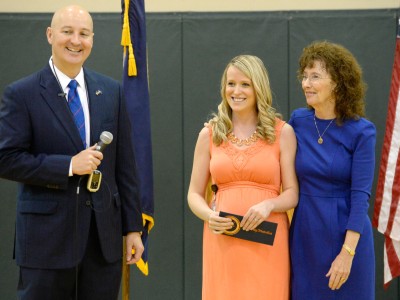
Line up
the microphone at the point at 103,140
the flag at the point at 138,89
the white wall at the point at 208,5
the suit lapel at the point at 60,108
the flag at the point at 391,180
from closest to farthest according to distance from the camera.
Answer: the microphone at the point at 103,140 → the suit lapel at the point at 60,108 → the flag at the point at 138,89 → the flag at the point at 391,180 → the white wall at the point at 208,5

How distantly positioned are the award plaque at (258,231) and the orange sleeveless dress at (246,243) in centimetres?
8

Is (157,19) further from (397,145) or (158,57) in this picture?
(397,145)

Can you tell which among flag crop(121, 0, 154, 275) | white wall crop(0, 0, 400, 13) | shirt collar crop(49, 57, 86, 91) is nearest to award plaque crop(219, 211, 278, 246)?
flag crop(121, 0, 154, 275)

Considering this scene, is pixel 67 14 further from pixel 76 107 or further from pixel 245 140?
pixel 245 140

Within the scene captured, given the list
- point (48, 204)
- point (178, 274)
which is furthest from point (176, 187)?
point (48, 204)

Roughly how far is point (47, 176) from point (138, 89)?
114 centimetres

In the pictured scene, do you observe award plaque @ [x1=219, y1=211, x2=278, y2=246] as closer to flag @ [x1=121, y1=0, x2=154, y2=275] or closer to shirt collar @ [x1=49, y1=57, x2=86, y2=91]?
flag @ [x1=121, y1=0, x2=154, y2=275]

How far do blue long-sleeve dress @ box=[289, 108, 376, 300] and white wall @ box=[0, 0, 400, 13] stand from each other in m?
2.50

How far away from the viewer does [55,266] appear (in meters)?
2.48

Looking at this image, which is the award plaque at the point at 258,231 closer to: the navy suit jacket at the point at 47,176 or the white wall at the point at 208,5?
the navy suit jacket at the point at 47,176

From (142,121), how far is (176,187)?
6.31 feet

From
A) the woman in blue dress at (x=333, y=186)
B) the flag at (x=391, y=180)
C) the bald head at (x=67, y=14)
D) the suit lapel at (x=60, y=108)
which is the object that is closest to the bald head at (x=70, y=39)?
the bald head at (x=67, y=14)

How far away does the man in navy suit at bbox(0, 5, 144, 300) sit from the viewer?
8.02 ft

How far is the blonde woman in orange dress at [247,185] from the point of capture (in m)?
2.99
